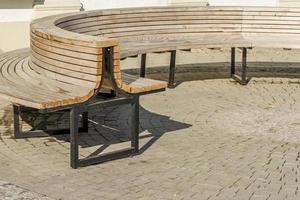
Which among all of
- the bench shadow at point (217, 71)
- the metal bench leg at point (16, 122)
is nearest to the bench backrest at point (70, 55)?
the metal bench leg at point (16, 122)

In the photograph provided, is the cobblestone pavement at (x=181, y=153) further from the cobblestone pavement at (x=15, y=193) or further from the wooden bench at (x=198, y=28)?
the wooden bench at (x=198, y=28)

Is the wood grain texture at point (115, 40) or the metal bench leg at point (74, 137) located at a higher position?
the wood grain texture at point (115, 40)

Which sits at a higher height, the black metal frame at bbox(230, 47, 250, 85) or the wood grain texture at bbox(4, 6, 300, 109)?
the wood grain texture at bbox(4, 6, 300, 109)

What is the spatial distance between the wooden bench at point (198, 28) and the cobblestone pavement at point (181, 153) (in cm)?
79

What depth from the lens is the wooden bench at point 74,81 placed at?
5.20m

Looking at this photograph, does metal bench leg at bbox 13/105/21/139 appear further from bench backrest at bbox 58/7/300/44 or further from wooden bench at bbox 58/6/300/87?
bench backrest at bbox 58/7/300/44

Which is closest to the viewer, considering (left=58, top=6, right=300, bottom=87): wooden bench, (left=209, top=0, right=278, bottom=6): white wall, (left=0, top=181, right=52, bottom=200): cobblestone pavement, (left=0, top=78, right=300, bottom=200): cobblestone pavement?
(left=0, top=181, right=52, bottom=200): cobblestone pavement

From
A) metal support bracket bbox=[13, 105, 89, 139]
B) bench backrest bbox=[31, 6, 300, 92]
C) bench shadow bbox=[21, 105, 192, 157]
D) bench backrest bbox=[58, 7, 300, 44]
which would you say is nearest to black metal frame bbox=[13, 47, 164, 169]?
bench shadow bbox=[21, 105, 192, 157]

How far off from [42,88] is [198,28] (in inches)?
164

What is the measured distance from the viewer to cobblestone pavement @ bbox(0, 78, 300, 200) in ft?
16.3

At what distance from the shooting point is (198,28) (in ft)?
30.3

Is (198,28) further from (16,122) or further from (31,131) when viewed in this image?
(16,122)

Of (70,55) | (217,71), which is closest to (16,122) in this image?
(70,55)

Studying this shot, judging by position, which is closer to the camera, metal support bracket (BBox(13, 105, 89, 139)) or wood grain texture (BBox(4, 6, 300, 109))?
wood grain texture (BBox(4, 6, 300, 109))
